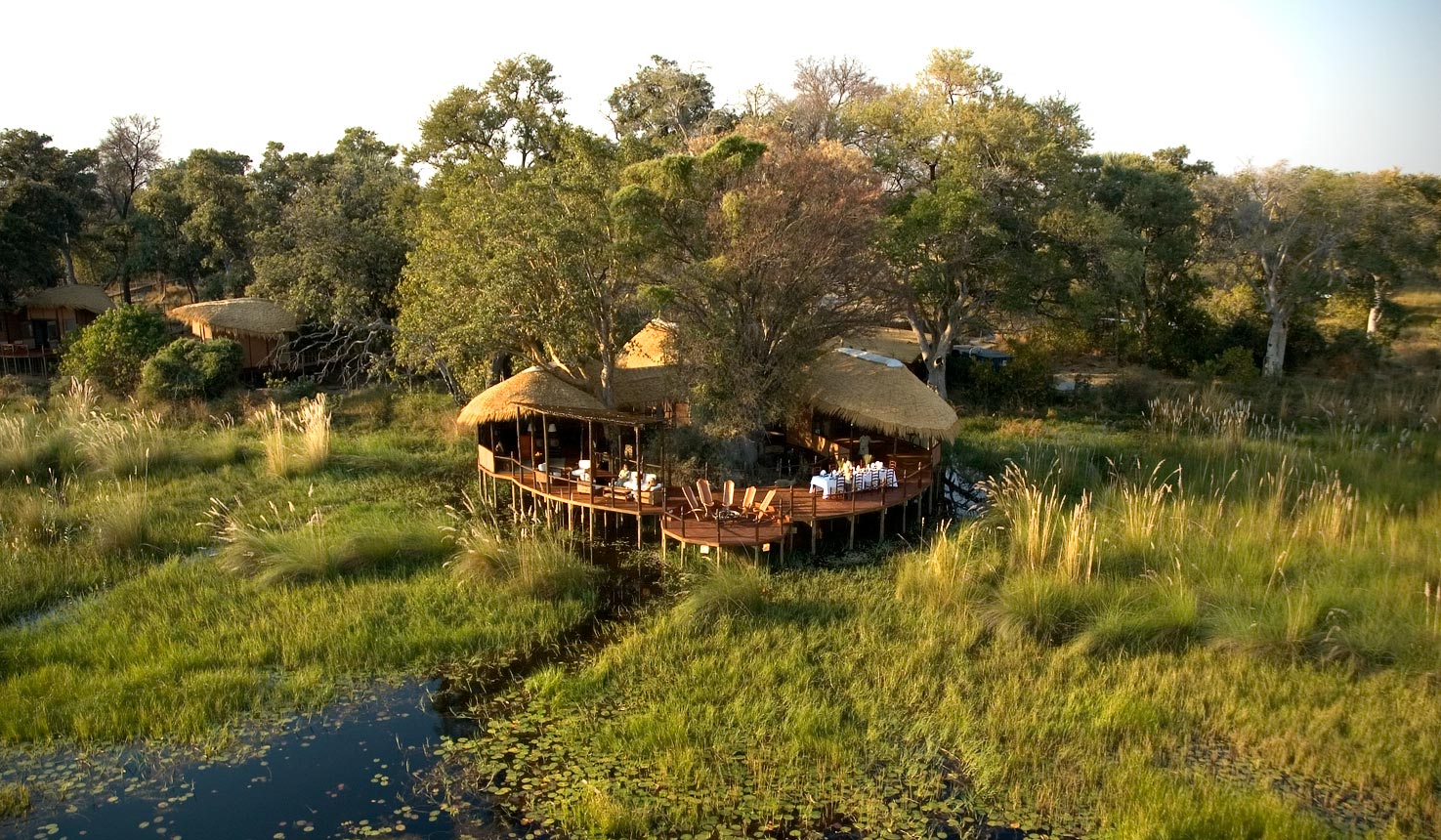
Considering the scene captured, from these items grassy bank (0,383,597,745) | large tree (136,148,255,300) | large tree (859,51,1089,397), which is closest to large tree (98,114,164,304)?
large tree (136,148,255,300)

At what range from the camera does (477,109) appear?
25.2m

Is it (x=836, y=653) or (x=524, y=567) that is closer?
(x=836, y=653)

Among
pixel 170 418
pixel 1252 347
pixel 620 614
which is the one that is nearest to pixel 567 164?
pixel 620 614

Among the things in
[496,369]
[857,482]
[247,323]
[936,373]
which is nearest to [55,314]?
[247,323]

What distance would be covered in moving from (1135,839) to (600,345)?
44.5ft

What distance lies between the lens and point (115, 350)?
24.8 metres

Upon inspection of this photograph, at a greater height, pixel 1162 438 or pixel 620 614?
pixel 1162 438

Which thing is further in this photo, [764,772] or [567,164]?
[567,164]

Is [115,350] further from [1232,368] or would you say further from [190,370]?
[1232,368]

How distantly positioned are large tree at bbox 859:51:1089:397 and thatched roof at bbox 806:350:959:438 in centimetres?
317

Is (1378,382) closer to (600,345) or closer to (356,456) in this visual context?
(600,345)

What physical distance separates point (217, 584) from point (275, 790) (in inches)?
213

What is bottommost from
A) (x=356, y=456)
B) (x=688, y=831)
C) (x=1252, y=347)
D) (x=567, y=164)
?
(x=688, y=831)

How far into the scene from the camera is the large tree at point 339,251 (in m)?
25.0
